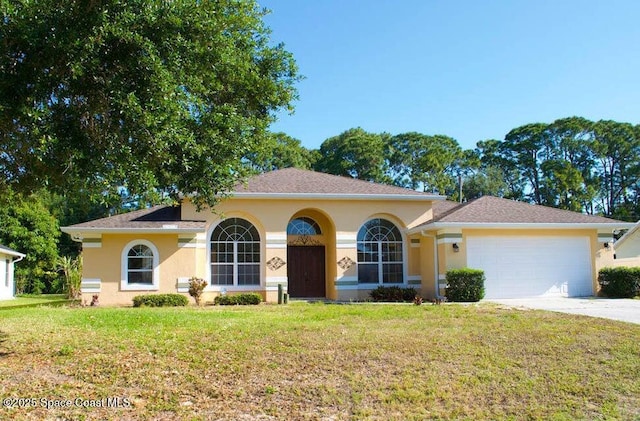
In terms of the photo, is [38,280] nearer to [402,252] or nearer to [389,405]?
[402,252]

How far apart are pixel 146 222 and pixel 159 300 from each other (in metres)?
3.04

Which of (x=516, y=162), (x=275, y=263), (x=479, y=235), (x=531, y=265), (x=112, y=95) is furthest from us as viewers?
(x=516, y=162)

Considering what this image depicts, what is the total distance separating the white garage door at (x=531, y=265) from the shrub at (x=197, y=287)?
9.83 m

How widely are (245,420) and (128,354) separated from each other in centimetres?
317

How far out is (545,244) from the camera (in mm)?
20672

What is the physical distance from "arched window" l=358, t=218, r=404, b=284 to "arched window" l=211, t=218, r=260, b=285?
428 cm

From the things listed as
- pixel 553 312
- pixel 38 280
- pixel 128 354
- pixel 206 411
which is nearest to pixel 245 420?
pixel 206 411

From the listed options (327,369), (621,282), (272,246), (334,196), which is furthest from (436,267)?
(327,369)

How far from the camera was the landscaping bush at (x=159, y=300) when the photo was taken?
18.8 metres

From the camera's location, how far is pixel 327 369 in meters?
8.24

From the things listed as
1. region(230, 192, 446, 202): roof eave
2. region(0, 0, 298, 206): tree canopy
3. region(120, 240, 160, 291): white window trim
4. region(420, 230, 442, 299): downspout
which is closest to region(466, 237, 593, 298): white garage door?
region(420, 230, 442, 299): downspout

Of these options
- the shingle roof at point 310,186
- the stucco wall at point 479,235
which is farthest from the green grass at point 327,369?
the shingle roof at point 310,186

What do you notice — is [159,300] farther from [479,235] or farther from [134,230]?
[479,235]

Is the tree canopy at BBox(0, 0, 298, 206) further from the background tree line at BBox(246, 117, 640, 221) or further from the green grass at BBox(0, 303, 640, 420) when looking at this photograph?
the background tree line at BBox(246, 117, 640, 221)
